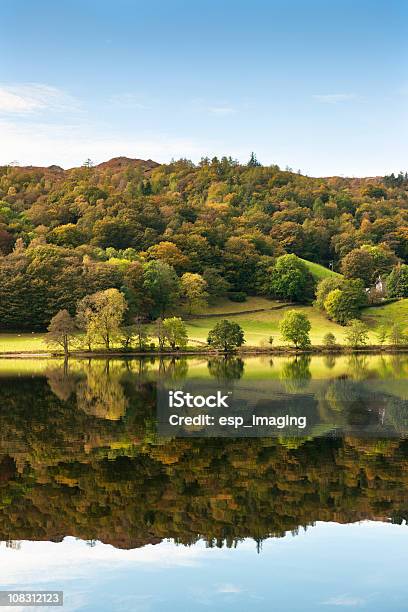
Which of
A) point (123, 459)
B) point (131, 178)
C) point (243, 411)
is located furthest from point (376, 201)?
point (123, 459)

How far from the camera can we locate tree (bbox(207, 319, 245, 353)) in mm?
64875

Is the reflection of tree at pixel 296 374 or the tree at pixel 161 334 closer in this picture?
the reflection of tree at pixel 296 374

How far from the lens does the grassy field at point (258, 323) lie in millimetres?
69312

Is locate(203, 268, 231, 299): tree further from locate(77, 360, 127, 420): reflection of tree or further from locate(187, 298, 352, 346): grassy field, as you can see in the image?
locate(77, 360, 127, 420): reflection of tree

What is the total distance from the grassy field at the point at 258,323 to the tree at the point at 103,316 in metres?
4.30

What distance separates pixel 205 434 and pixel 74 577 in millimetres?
12121

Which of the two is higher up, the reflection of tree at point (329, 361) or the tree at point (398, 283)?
the tree at point (398, 283)

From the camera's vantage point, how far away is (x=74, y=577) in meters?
13.3

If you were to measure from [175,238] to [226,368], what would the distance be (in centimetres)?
5650

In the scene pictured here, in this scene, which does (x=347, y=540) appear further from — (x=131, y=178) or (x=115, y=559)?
(x=131, y=178)

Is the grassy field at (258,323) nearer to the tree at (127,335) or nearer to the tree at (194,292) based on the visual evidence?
the tree at (194,292)

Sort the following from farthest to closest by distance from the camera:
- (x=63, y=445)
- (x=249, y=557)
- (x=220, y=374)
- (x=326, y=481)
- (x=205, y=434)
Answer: (x=220, y=374)
(x=205, y=434)
(x=63, y=445)
(x=326, y=481)
(x=249, y=557)

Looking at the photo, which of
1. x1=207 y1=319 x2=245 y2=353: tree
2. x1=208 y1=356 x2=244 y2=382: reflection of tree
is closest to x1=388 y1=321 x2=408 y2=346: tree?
x1=207 y1=319 x2=245 y2=353: tree

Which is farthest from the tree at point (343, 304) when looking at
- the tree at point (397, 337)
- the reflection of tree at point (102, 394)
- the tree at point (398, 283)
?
the reflection of tree at point (102, 394)
